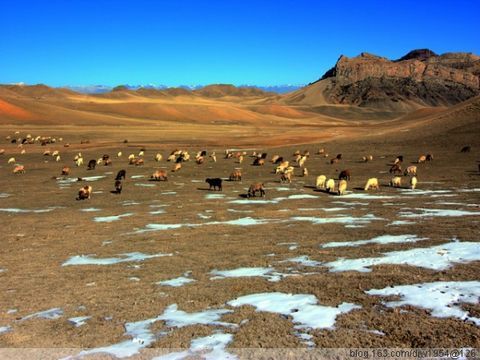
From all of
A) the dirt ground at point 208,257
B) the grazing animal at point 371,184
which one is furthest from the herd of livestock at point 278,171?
the dirt ground at point 208,257

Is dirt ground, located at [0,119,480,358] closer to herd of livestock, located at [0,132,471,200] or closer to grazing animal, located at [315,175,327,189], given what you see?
herd of livestock, located at [0,132,471,200]

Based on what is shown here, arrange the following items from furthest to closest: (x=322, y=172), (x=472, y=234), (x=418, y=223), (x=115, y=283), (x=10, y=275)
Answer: (x=322, y=172), (x=418, y=223), (x=472, y=234), (x=10, y=275), (x=115, y=283)

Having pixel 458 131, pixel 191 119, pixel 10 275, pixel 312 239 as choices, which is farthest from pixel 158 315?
pixel 191 119

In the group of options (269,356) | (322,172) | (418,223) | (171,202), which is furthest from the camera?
(322,172)

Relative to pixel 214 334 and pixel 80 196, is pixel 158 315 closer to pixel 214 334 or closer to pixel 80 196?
pixel 214 334

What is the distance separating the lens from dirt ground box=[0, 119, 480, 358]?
8523 mm

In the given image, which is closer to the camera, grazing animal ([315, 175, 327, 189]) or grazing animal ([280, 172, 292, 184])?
grazing animal ([315, 175, 327, 189])

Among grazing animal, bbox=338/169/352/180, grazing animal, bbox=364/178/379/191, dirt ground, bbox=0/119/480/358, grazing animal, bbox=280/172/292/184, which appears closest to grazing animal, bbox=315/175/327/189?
dirt ground, bbox=0/119/480/358

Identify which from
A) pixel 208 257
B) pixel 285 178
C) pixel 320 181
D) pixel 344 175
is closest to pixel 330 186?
pixel 320 181

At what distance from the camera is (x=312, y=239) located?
50.9ft

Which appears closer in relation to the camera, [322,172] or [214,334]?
[214,334]

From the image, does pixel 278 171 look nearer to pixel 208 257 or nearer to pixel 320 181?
pixel 320 181

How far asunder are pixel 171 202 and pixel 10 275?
39.9 ft

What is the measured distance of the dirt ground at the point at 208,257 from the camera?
8523mm
